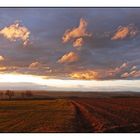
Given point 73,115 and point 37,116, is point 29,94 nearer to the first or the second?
point 37,116

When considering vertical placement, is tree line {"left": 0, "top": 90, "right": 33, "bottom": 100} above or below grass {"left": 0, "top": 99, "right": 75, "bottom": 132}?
above

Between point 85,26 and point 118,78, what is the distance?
1.61 ft

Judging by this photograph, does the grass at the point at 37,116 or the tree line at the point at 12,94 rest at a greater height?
the tree line at the point at 12,94

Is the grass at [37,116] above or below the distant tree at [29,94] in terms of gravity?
below

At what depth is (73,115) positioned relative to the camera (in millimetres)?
2664

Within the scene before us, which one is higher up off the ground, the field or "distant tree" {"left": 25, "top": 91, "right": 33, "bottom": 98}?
"distant tree" {"left": 25, "top": 91, "right": 33, "bottom": 98}

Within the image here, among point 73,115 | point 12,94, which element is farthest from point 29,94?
point 73,115

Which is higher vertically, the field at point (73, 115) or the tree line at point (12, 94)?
the tree line at point (12, 94)

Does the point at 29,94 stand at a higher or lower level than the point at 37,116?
higher

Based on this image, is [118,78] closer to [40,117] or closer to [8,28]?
[40,117]

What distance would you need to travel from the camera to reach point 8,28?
2.67m

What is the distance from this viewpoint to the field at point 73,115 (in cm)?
264

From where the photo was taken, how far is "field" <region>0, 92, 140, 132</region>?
2643 mm
